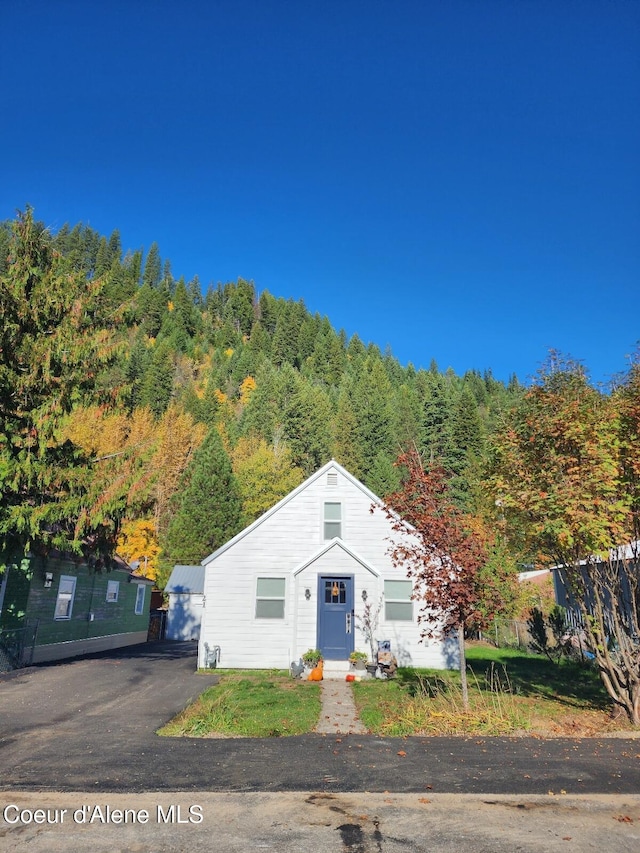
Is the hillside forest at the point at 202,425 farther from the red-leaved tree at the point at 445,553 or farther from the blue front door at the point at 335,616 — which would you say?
the blue front door at the point at 335,616

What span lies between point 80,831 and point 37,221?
14204 millimetres

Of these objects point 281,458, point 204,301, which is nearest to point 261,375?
point 281,458

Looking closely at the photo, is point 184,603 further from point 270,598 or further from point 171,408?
point 171,408

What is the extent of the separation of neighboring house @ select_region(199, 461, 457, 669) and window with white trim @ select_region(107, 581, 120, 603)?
756 centimetres

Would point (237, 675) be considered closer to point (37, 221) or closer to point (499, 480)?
point (499, 480)

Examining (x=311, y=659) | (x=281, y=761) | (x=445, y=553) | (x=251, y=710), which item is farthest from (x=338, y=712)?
(x=311, y=659)

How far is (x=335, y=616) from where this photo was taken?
56.0ft

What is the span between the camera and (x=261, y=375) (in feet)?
207

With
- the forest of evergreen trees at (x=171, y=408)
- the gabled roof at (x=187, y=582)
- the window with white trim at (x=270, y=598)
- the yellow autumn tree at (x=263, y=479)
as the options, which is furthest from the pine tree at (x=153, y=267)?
the window with white trim at (x=270, y=598)

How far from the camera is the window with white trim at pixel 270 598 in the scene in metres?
17.4

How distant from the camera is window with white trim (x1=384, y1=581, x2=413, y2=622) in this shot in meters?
17.2

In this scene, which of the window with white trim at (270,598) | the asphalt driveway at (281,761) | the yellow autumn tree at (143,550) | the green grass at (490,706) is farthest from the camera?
the yellow autumn tree at (143,550)

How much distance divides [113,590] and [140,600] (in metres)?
3.80

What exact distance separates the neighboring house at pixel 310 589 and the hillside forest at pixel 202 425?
13.0 ft
